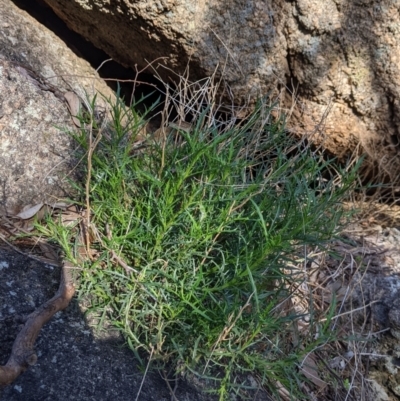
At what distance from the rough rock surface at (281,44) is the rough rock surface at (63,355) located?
3.36ft

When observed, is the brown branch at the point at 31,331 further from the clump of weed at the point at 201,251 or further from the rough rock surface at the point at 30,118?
the rough rock surface at the point at 30,118

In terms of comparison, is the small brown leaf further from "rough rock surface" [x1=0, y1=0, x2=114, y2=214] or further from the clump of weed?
the clump of weed

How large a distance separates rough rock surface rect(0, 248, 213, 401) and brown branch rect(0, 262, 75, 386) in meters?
0.04

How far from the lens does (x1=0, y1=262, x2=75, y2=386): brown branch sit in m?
1.46

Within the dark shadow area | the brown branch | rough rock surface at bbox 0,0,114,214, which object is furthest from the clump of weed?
the dark shadow area

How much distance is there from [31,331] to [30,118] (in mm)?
851

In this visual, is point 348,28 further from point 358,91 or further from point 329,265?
point 329,265

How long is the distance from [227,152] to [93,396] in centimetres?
91

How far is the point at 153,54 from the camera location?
2338 mm

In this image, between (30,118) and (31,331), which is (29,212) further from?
(31,331)

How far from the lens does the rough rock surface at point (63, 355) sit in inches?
60.6

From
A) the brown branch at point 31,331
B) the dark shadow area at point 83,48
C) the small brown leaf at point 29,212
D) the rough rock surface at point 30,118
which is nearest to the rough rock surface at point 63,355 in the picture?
the brown branch at point 31,331

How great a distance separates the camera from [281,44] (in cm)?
236

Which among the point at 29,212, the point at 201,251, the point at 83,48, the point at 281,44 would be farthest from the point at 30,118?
the point at 281,44
